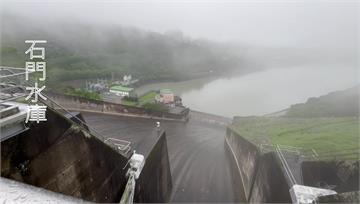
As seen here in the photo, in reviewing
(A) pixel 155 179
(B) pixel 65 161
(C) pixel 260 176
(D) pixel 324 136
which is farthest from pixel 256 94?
(B) pixel 65 161

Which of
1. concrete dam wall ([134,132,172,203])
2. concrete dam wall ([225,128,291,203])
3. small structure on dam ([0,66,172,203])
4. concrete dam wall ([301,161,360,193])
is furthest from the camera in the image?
concrete dam wall ([134,132,172,203])

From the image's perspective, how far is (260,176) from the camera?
612 cm

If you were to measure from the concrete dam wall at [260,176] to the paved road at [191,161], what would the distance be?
27.3 inches

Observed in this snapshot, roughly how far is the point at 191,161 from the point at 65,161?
23.2 ft

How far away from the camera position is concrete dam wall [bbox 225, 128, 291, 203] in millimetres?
4878

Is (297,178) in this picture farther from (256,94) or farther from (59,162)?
(256,94)

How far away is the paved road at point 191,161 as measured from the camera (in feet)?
25.6

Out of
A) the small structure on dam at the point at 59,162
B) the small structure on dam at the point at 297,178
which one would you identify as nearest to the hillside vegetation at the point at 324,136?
the small structure on dam at the point at 297,178

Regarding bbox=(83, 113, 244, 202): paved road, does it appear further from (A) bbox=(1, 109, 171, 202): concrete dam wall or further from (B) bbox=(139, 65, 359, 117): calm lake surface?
(B) bbox=(139, 65, 359, 117): calm lake surface

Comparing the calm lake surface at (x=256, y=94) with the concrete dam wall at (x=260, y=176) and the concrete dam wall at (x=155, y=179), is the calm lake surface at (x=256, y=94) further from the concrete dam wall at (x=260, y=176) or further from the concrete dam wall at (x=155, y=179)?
the concrete dam wall at (x=155, y=179)

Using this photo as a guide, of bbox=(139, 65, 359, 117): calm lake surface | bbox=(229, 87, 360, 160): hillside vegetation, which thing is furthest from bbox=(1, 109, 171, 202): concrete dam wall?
bbox=(139, 65, 359, 117): calm lake surface

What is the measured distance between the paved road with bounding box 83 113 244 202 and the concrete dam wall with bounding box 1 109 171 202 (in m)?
1.82

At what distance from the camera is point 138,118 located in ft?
44.7

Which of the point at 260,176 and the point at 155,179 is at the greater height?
the point at 260,176
